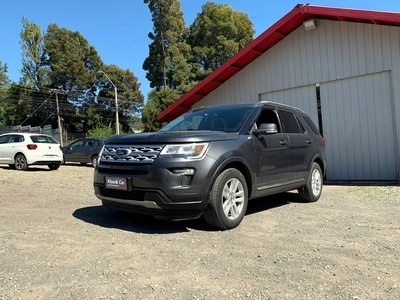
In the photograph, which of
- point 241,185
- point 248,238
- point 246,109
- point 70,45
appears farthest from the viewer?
point 70,45

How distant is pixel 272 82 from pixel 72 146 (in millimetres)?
11951

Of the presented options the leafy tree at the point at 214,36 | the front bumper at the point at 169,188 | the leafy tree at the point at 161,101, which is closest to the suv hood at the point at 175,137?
the front bumper at the point at 169,188

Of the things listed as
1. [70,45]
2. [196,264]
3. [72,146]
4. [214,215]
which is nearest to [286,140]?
[214,215]

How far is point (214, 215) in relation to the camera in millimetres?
4383

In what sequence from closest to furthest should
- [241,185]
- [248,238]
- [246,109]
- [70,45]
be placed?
1. [248,238]
2. [241,185]
3. [246,109]
4. [70,45]

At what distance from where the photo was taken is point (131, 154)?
4.50 m

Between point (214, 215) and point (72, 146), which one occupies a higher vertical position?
point (72, 146)

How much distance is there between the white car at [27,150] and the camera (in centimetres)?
1322

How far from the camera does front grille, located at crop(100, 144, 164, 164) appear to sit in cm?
436

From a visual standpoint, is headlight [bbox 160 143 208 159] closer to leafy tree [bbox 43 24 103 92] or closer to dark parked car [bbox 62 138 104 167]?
dark parked car [bbox 62 138 104 167]

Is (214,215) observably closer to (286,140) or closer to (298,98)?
(286,140)

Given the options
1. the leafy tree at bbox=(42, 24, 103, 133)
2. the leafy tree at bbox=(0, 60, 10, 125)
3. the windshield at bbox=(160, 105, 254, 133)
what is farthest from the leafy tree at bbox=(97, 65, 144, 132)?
the windshield at bbox=(160, 105, 254, 133)

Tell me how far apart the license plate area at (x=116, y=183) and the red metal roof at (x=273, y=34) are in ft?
23.8

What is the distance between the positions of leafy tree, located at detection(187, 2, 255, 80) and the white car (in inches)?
979
